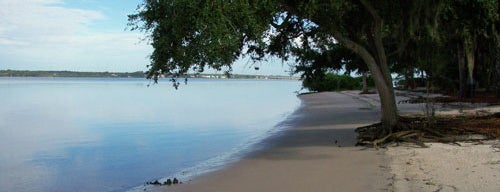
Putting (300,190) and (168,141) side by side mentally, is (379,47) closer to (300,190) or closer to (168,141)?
(300,190)

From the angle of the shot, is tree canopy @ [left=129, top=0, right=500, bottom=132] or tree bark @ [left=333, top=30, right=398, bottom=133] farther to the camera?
tree bark @ [left=333, top=30, right=398, bottom=133]

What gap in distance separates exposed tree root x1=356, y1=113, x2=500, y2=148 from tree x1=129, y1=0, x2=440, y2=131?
44cm

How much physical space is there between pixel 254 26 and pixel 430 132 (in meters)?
5.96

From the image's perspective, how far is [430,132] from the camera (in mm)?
12898

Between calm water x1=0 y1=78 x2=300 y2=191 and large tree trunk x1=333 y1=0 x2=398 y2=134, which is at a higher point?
large tree trunk x1=333 y1=0 x2=398 y2=134

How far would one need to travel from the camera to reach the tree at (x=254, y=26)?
30.0ft

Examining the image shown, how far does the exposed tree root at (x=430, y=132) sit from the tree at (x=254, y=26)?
0.44 metres

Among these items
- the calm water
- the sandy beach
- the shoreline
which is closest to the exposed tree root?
the sandy beach

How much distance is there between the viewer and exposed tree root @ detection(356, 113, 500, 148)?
12297mm

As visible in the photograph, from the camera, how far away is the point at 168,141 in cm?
1739

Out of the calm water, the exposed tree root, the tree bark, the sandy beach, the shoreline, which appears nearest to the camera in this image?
the sandy beach

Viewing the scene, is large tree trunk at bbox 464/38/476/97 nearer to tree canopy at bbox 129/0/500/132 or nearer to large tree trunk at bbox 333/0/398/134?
tree canopy at bbox 129/0/500/132

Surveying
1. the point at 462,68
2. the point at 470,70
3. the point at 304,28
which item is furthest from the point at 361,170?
the point at 462,68

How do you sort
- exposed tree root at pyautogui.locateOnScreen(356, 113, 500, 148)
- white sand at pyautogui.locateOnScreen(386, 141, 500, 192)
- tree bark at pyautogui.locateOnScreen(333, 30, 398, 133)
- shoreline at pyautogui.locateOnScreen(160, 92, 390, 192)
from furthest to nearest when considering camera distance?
tree bark at pyautogui.locateOnScreen(333, 30, 398, 133)
exposed tree root at pyautogui.locateOnScreen(356, 113, 500, 148)
shoreline at pyautogui.locateOnScreen(160, 92, 390, 192)
white sand at pyautogui.locateOnScreen(386, 141, 500, 192)
